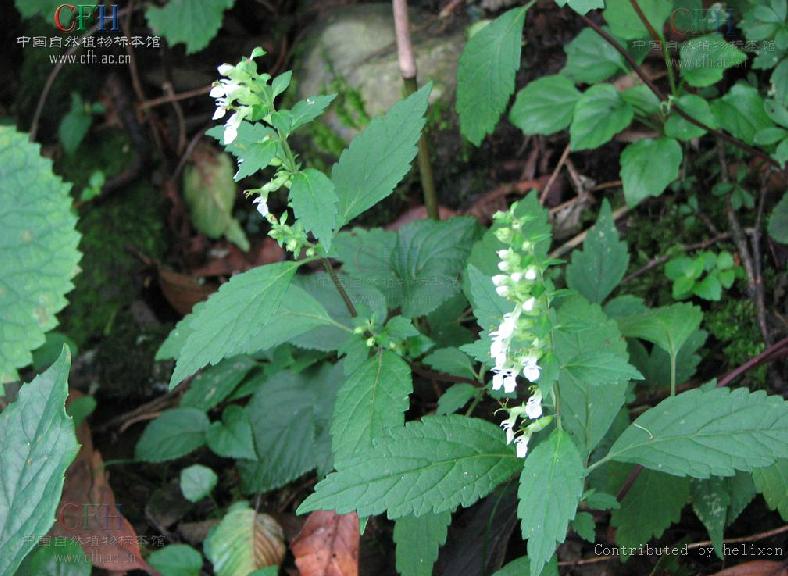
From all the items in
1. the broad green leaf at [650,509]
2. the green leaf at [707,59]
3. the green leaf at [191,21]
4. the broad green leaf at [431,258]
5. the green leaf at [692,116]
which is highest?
the green leaf at [191,21]

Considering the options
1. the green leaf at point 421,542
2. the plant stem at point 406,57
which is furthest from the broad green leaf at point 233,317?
the plant stem at point 406,57

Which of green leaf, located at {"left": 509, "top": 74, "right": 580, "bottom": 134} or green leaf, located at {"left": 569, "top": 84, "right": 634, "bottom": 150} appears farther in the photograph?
green leaf, located at {"left": 509, "top": 74, "right": 580, "bottom": 134}

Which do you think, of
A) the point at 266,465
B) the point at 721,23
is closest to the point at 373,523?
the point at 266,465

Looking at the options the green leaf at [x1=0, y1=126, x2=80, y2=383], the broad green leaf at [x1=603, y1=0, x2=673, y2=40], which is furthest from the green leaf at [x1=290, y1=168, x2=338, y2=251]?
the broad green leaf at [x1=603, y1=0, x2=673, y2=40]

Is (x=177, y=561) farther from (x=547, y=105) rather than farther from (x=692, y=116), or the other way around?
(x=692, y=116)

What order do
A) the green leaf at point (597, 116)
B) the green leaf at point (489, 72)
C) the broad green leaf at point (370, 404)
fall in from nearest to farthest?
the broad green leaf at point (370, 404) → the green leaf at point (489, 72) → the green leaf at point (597, 116)

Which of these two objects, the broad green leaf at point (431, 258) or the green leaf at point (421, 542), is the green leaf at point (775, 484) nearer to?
the green leaf at point (421, 542)

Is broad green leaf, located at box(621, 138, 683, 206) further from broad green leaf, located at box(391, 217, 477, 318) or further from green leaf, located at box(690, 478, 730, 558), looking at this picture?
green leaf, located at box(690, 478, 730, 558)

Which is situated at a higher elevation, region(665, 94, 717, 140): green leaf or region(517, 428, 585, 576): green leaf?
region(665, 94, 717, 140): green leaf
